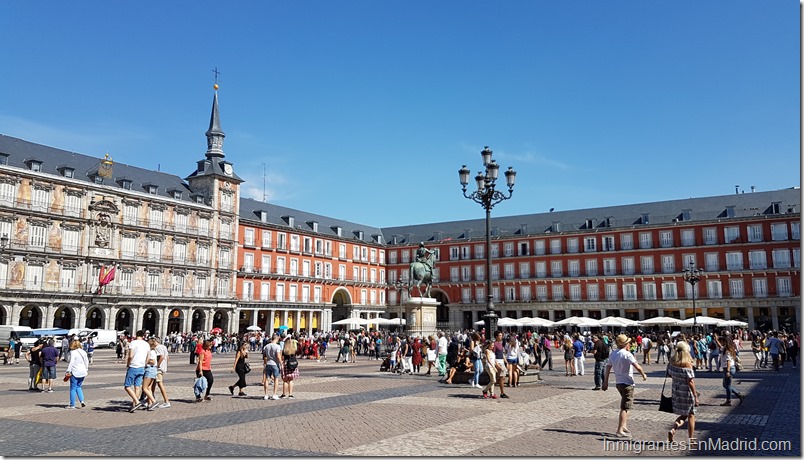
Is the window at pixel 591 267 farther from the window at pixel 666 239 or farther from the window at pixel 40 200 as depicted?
the window at pixel 40 200

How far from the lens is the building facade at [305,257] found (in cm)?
4722

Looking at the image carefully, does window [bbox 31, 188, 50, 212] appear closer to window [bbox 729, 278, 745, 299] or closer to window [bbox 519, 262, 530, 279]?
window [bbox 519, 262, 530, 279]

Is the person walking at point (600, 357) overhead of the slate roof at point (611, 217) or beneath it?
beneath

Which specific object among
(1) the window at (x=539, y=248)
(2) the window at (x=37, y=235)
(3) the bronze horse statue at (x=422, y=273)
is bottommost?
(3) the bronze horse statue at (x=422, y=273)

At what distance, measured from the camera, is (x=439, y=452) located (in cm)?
853

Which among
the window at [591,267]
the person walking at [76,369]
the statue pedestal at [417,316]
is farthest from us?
the window at [591,267]

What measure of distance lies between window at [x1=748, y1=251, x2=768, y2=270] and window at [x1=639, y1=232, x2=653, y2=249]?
28.6 ft

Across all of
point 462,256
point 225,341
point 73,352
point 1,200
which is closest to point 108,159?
point 1,200

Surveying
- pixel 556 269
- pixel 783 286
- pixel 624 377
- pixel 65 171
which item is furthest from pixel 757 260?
pixel 65 171

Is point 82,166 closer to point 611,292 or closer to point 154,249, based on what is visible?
point 154,249

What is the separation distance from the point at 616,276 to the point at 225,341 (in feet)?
130

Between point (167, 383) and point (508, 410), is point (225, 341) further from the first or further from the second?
point (508, 410)

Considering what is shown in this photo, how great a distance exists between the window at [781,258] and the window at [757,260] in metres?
0.79

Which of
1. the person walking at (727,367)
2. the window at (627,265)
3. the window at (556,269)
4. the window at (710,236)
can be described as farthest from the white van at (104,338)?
the window at (710,236)
